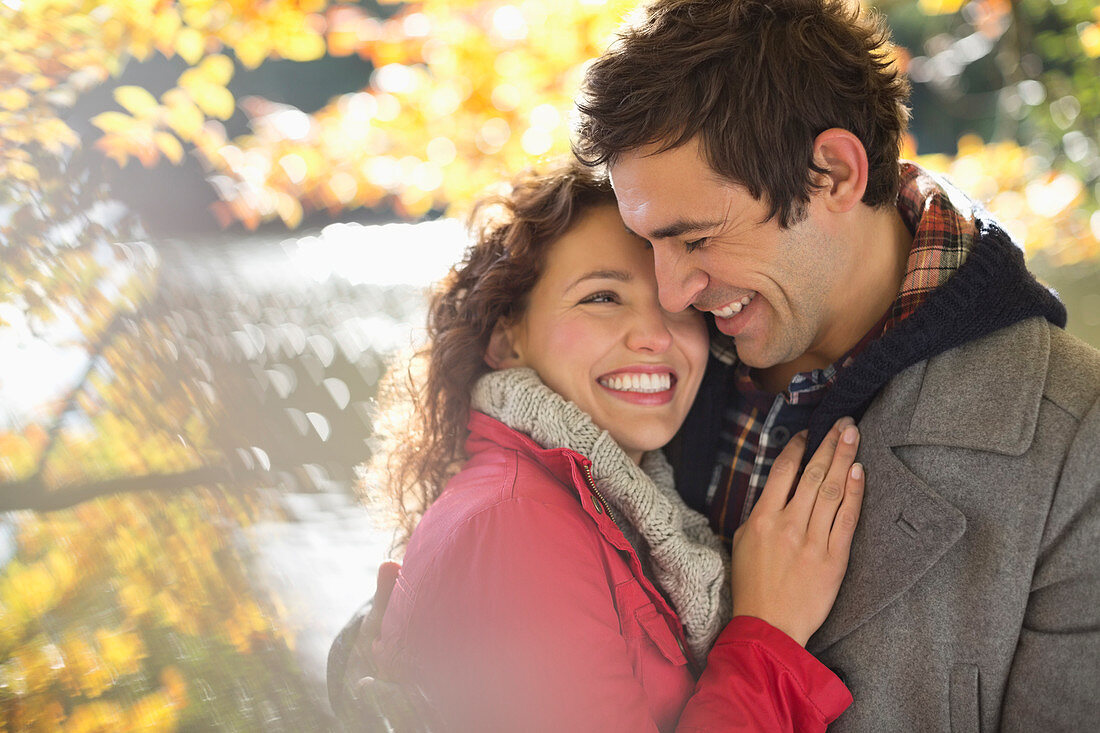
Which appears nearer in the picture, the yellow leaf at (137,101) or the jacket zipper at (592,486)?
the jacket zipper at (592,486)

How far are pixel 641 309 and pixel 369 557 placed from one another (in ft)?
4.71

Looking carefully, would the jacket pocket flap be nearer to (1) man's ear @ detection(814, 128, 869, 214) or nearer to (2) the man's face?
(2) the man's face

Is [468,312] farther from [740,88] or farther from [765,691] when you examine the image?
[765,691]

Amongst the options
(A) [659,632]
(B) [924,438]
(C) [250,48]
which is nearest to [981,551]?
(B) [924,438]

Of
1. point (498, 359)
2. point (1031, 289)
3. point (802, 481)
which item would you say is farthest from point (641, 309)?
point (1031, 289)

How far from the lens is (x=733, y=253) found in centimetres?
171

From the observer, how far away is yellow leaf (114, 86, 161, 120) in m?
2.63

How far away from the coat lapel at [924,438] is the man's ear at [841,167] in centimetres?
35

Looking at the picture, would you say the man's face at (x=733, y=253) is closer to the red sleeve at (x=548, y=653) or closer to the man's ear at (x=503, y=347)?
the man's ear at (x=503, y=347)

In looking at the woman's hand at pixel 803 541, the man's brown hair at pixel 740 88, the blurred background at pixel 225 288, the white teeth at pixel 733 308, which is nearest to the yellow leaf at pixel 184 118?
the blurred background at pixel 225 288

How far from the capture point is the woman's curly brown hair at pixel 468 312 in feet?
6.09

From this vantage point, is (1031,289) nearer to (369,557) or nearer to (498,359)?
(498,359)

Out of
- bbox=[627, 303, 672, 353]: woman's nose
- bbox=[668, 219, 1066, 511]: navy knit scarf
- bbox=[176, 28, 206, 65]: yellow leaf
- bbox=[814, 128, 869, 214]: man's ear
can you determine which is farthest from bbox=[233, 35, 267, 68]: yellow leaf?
bbox=[668, 219, 1066, 511]: navy knit scarf

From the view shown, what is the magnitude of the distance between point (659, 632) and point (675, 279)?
26.2 inches
